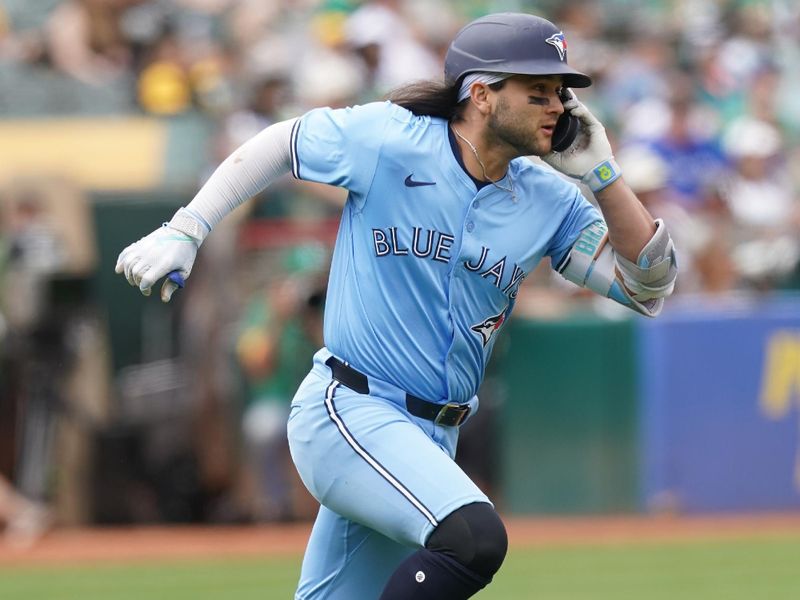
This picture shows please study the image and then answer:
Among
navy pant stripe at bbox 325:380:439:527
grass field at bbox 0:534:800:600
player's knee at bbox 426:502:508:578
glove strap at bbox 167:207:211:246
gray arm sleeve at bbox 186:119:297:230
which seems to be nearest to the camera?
player's knee at bbox 426:502:508:578

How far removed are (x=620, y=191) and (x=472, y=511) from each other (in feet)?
3.52

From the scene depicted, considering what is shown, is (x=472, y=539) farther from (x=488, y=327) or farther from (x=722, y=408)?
(x=722, y=408)

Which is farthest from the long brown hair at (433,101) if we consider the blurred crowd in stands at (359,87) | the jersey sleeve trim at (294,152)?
the blurred crowd in stands at (359,87)

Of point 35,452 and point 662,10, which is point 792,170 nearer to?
point 662,10

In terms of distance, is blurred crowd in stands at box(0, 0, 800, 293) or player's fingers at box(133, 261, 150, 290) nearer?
player's fingers at box(133, 261, 150, 290)

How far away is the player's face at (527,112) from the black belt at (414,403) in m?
0.80

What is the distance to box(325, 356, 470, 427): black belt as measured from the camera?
4.36m

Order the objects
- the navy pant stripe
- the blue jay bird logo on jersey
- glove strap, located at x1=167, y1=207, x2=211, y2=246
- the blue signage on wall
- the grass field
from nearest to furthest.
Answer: the navy pant stripe < glove strap, located at x1=167, y1=207, x2=211, y2=246 < the blue jay bird logo on jersey < the grass field < the blue signage on wall

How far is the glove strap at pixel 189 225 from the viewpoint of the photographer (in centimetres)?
423

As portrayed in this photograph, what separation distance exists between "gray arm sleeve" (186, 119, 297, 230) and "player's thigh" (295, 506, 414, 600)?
3.21 ft

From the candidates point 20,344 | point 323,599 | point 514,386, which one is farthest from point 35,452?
point 323,599

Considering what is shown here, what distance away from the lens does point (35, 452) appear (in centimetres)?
1052

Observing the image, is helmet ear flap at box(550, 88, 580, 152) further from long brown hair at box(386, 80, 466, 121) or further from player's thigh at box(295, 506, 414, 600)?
player's thigh at box(295, 506, 414, 600)

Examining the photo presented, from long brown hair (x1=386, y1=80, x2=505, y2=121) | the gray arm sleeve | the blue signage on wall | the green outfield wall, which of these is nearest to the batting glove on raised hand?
the gray arm sleeve
